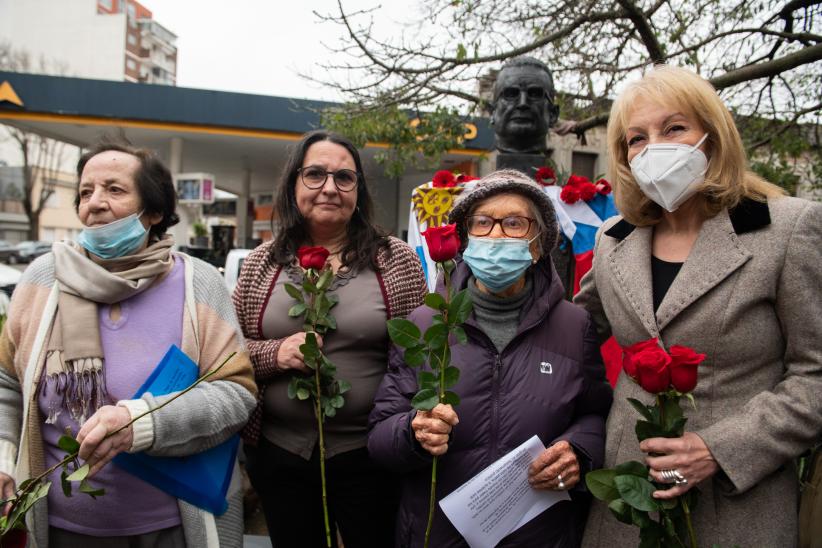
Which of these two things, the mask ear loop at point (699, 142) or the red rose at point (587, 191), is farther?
the red rose at point (587, 191)

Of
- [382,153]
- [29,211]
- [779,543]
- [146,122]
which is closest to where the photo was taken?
[779,543]

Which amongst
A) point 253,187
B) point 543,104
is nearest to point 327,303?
point 543,104

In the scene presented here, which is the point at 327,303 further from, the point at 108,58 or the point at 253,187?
the point at 108,58

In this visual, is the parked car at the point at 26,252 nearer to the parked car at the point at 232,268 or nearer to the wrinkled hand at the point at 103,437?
the parked car at the point at 232,268

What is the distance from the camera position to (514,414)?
1.67 m

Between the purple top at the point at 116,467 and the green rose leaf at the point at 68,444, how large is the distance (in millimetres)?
316

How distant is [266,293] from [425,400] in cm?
99

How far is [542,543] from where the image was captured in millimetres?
1661

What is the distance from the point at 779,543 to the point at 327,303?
1.38m

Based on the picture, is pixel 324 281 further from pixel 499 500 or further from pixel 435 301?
pixel 499 500

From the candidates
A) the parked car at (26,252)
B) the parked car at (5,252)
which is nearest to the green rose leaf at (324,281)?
the parked car at (26,252)

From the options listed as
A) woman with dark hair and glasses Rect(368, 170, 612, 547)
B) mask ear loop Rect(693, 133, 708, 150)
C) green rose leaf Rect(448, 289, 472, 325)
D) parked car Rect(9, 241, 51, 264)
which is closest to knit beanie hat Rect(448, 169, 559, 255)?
woman with dark hair and glasses Rect(368, 170, 612, 547)

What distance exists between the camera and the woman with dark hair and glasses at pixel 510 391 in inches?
64.6

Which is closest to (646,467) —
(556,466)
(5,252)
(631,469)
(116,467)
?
(631,469)
